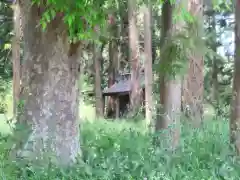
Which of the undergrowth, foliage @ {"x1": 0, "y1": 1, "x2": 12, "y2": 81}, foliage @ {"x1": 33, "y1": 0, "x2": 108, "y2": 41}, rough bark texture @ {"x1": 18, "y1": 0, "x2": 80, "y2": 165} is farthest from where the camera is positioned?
foliage @ {"x1": 0, "y1": 1, "x2": 12, "y2": 81}

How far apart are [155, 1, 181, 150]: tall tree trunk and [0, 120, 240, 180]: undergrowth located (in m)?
0.26

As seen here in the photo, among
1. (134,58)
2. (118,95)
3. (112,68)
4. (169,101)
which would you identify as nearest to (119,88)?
(118,95)

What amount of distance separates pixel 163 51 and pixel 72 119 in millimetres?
1894

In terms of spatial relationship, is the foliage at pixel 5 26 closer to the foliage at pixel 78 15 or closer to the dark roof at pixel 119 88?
the dark roof at pixel 119 88

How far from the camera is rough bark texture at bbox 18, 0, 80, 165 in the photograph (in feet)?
21.3

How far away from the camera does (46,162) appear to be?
624 centimetres

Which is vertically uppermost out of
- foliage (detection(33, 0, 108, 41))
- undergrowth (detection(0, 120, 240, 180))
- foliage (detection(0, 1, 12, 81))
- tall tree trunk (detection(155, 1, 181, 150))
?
foliage (detection(0, 1, 12, 81))

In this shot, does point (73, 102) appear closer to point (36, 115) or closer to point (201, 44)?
point (36, 115)

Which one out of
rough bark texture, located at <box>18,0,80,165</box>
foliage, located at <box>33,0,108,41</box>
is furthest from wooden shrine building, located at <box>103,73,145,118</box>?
foliage, located at <box>33,0,108,41</box>

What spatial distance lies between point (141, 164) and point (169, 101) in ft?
5.41

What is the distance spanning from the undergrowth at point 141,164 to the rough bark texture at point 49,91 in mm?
441

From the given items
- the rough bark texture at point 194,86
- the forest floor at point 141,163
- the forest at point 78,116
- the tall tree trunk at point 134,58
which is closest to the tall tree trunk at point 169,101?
the forest at point 78,116

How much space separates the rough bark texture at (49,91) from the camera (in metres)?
6.50

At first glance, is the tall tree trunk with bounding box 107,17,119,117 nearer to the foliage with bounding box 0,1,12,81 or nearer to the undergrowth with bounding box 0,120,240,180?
the foliage with bounding box 0,1,12,81
